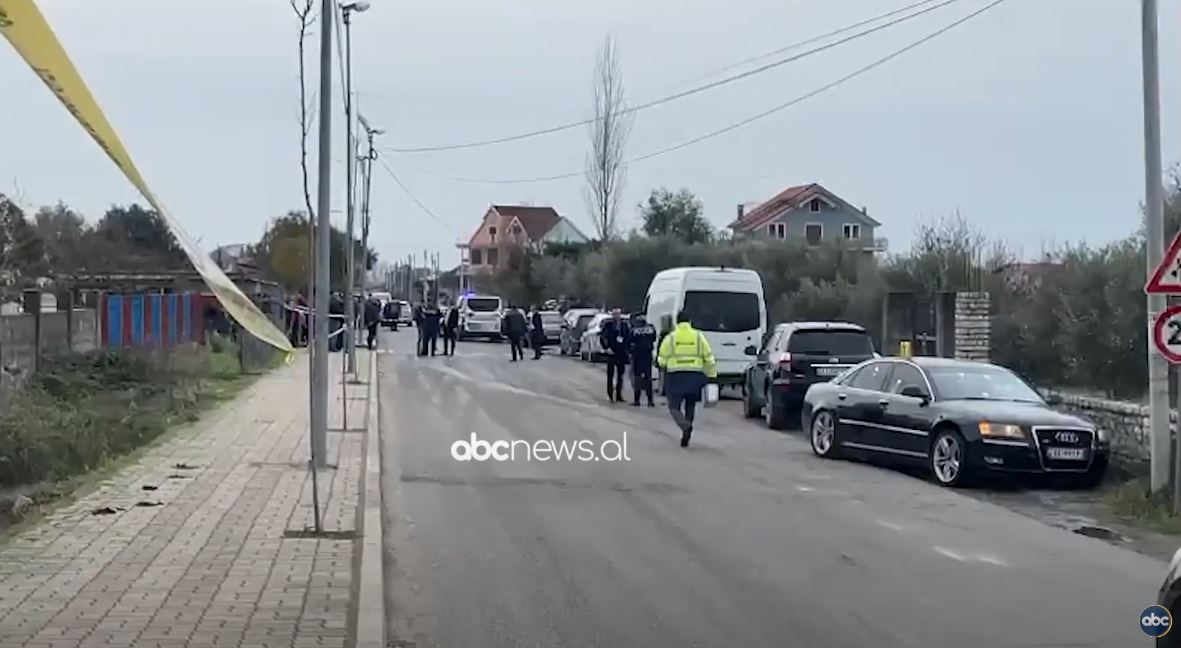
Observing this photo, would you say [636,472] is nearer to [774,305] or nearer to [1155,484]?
[1155,484]

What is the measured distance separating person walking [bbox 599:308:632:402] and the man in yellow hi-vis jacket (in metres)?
7.77

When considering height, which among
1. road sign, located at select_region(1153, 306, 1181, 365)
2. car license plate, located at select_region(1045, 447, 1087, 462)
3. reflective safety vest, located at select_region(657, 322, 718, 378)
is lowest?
car license plate, located at select_region(1045, 447, 1087, 462)

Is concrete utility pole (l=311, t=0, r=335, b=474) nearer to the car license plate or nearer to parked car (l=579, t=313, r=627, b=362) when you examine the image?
the car license plate

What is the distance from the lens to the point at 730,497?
14.3 m

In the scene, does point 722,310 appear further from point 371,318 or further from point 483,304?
point 483,304

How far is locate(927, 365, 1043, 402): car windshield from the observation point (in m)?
16.7

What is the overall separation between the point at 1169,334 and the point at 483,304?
155 ft

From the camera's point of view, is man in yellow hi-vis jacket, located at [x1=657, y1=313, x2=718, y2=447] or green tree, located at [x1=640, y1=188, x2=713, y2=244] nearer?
man in yellow hi-vis jacket, located at [x1=657, y1=313, x2=718, y2=447]

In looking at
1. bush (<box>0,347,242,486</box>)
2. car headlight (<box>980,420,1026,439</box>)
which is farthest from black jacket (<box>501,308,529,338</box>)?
car headlight (<box>980,420,1026,439</box>)

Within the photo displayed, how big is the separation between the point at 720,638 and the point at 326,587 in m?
2.46

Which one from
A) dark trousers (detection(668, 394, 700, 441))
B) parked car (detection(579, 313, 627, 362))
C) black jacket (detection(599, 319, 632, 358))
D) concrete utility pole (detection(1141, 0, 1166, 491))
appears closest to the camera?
concrete utility pole (detection(1141, 0, 1166, 491))

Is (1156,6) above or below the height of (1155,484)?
above

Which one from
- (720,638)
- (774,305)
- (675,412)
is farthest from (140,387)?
(774,305)

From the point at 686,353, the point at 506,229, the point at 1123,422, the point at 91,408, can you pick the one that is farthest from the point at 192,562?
the point at 506,229
